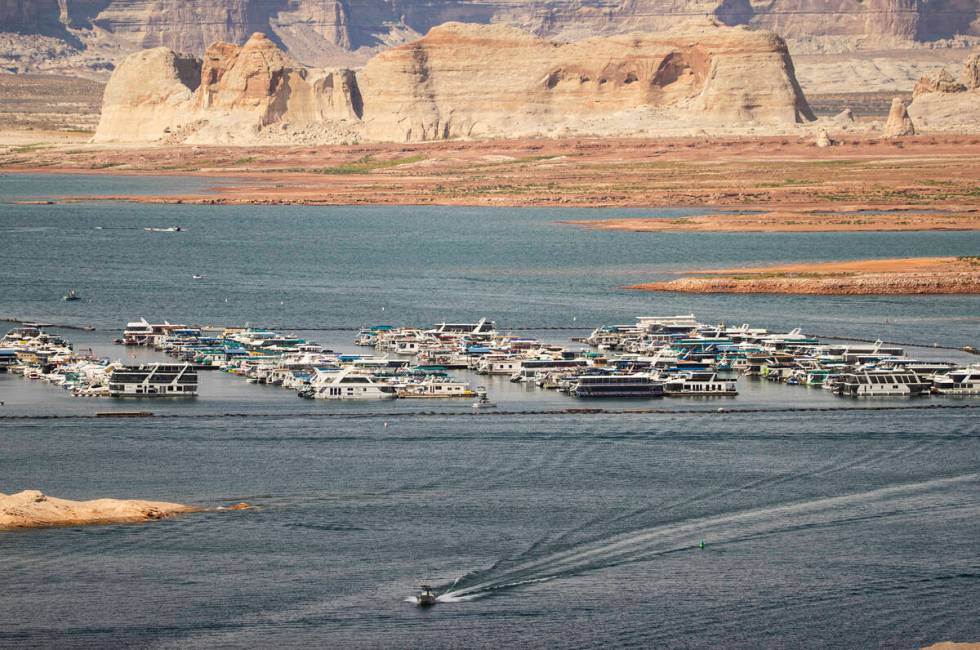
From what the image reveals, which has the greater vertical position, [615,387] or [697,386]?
[697,386]

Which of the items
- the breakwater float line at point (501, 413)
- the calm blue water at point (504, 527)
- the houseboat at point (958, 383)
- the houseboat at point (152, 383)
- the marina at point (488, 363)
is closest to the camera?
the calm blue water at point (504, 527)

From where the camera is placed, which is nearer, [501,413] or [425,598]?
[425,598]

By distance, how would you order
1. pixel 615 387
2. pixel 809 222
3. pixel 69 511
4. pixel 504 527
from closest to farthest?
pixel 69 511
pixel 504 527
pixel 615 387
pixel 809 222

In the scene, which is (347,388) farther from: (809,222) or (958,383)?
(809,222)

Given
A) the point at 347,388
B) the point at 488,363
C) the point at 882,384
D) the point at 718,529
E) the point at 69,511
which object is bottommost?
the point at 69,511

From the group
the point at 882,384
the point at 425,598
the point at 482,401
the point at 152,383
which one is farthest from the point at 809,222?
the point at 425,598

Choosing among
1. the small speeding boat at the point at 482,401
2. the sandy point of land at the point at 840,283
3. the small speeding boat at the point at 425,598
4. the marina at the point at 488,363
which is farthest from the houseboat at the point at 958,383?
the small speeding boat at the point at 425,598

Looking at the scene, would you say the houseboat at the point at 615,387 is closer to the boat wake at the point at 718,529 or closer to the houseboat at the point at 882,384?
the houseboat at the point at 882,384
